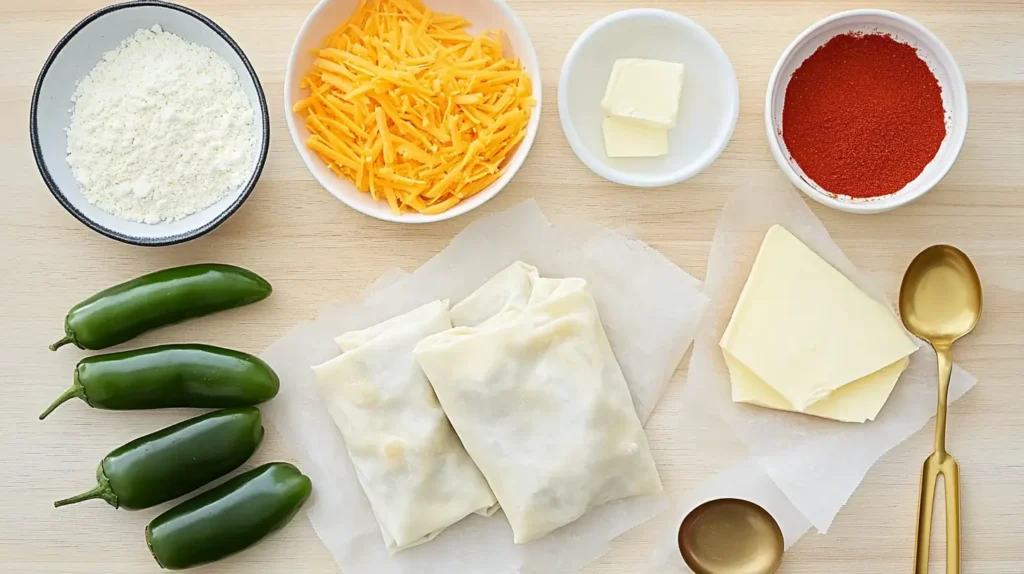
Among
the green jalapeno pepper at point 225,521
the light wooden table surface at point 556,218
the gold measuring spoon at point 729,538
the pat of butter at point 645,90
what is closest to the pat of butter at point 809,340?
the light wooden table surface at point 556,218

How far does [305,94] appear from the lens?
5.03 feet

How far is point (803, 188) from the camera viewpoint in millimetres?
1520

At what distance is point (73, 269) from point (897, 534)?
1.79 meters

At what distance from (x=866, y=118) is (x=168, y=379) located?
1456mm

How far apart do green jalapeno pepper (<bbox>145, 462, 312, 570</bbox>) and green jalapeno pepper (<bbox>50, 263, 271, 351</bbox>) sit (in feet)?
1.17

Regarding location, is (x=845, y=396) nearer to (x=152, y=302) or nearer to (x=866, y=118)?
(x=866, y=118)

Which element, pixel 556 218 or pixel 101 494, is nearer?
pixel 101 494

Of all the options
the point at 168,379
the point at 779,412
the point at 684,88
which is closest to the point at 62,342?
the point at 168,379

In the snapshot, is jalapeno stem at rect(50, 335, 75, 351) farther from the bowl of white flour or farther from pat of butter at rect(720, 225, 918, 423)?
pat of butter at rect(720, 225, 918, 423)

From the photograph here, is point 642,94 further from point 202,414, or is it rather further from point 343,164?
point 202,414

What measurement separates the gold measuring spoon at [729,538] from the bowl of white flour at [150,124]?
1.09 m

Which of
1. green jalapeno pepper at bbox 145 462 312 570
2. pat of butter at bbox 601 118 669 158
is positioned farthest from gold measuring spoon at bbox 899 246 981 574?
green jalapeno pepper at bbox 145 462 312 570

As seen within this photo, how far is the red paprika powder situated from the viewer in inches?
60.4

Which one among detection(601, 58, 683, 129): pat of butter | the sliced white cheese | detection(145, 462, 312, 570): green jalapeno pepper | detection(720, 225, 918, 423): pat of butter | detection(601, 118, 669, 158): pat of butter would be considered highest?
detection(601, 58, 683, 129): pat of butter
